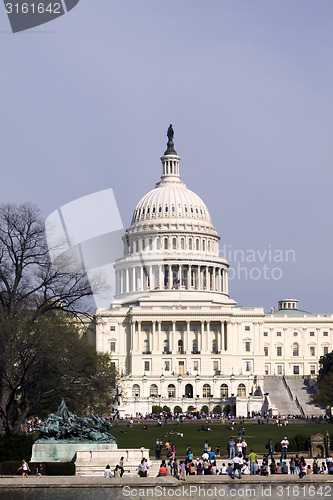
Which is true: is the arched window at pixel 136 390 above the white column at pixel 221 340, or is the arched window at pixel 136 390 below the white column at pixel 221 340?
below

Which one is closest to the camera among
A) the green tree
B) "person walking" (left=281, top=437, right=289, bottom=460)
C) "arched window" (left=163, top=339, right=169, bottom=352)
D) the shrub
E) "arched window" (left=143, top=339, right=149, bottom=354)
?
the shrub

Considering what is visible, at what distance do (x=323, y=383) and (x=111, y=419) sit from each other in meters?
25.7

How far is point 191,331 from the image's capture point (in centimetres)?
17700

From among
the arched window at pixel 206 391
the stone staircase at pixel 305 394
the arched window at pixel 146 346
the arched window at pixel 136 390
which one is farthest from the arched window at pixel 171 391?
the stone staircase at pixel 305 394

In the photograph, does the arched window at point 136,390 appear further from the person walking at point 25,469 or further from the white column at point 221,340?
the person walking at point 25,469

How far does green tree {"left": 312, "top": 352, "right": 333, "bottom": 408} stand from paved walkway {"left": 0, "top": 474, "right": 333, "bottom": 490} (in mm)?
69499

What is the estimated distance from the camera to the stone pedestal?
65125 millimetres

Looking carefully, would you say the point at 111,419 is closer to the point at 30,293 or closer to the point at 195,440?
the point at 195,440

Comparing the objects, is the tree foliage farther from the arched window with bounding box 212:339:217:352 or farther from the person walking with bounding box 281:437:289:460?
the arched window with bounding box 212:339:217:352

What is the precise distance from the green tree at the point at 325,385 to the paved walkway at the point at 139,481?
228ft

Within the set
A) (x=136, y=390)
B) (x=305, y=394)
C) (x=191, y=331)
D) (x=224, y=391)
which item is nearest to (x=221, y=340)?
(x=191, y=331)

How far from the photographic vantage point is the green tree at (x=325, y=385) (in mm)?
131975

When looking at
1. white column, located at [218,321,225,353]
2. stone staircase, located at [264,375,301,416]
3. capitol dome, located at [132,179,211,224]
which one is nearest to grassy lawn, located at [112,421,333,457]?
stone staircase, located at [264,375,301,416]

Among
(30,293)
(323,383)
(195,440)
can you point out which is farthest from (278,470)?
(323,383)
